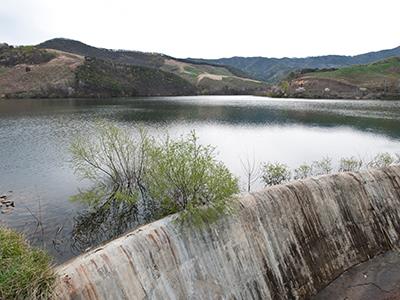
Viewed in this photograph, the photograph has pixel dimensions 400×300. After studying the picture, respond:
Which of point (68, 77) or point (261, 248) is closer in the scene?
point (261, 248)

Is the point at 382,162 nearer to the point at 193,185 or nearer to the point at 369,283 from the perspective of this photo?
the point at 369,283

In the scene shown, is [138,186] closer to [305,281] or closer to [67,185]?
[67,185]

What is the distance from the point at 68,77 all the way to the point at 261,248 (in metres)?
149

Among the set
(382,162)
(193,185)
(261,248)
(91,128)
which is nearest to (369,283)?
(261,248)

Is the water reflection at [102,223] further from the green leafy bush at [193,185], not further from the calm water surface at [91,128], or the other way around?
the green leafy bush at [193,185]

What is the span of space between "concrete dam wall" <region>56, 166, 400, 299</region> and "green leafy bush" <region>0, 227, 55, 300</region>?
0.57m

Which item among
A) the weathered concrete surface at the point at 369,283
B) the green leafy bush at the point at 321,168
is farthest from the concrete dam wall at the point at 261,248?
the green leafy bush at the point at 321,168

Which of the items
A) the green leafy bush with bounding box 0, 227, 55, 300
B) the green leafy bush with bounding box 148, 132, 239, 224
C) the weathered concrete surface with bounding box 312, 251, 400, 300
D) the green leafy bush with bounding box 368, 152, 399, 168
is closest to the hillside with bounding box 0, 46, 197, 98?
the green leafy bush with bounding box 368, 152, 399, 168

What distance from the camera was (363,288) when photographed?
60.6 ft

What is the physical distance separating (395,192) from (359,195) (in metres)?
3.63

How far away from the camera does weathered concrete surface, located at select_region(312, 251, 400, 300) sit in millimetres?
17953

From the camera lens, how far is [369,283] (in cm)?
1884

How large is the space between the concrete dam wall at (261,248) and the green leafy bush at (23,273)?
569 mm

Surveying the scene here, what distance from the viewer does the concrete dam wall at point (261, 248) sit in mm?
12609
